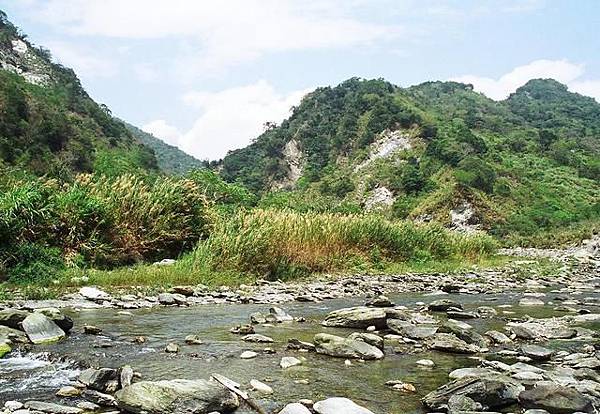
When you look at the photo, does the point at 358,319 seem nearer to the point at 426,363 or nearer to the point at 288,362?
the point at 426,363

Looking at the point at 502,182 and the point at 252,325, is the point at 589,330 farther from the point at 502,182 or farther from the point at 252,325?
the point at 502,182

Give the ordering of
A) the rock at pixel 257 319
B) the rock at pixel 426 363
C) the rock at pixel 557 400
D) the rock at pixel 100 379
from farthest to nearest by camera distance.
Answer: the rock at pixel 257 319
the rock at pixel 426 363
the rock at pixel 100 379
the rock at pixel 557 400

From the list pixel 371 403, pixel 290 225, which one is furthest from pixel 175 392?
pixel 290 225

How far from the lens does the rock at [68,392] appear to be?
18.0 feet

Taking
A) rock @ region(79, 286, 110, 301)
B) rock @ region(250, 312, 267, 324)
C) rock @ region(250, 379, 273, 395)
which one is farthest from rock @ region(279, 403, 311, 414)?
rock @ region(79, 286, 110, 301)

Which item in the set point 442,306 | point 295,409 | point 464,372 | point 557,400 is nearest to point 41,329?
point 295,409

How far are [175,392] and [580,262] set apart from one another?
2777cm

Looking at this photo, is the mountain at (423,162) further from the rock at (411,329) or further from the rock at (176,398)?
the rock at (176,398)

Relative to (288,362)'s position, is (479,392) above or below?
above

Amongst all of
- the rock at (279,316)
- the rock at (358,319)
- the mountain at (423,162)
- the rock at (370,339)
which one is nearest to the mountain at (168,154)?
the mountain at (423,162)

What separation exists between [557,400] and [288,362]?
2.90m

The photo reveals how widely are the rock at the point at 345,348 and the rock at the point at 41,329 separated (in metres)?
3.42

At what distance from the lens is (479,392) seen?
5.49 metres

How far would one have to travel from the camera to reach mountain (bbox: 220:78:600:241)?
198 ft
